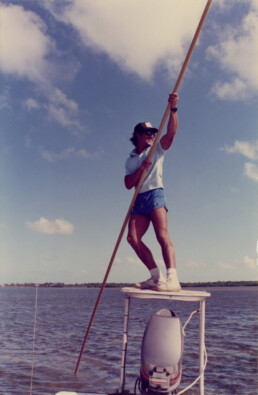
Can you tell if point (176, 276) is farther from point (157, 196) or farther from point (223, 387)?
point (223, 387)

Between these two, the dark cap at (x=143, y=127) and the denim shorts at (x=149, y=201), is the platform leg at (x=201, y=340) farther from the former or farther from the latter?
the dark cap at (x=143, y=127)

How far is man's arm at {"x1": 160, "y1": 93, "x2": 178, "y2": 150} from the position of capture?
364cm

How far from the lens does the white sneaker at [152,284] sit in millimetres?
3689

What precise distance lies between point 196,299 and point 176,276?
317 millimetres

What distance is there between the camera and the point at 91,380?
830cm

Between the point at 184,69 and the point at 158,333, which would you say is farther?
the point at 158,333

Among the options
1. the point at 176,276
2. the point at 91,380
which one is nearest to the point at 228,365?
the point at 91,380

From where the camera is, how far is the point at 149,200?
13.3ft

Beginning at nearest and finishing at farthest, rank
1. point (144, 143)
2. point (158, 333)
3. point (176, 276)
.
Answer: point (158, 333), point (176, 276), point (144, 143)

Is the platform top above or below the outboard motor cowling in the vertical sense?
above

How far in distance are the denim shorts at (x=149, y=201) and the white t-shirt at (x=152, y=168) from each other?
0.16ft

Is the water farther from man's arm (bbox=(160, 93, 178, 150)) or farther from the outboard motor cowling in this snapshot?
man's arm (bbox=(160, 93, 178, 150))

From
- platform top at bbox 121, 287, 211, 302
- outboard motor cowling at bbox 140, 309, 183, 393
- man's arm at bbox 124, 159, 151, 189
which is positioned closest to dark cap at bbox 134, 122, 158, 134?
man's arm at bbox 124, 159, 151, 189

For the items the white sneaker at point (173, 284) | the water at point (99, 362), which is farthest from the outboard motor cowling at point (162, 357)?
the water at point (99, 362)
